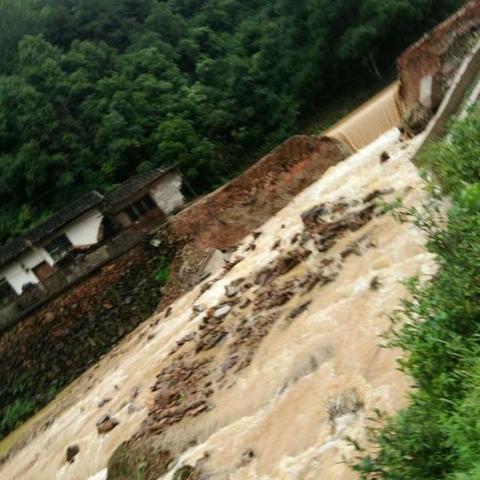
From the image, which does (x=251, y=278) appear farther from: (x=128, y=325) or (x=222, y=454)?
(x=128, y=325)

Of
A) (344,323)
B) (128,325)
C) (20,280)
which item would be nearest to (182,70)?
(20,280)

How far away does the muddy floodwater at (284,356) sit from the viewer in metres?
6.96

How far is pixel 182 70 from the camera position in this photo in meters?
36.9

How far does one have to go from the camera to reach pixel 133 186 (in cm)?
2528

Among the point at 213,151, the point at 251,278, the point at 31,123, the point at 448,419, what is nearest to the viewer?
the point at 448,419

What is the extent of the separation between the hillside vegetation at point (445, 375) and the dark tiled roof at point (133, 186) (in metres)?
20.2

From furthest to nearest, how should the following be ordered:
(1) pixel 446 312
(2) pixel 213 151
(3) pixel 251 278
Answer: (2) pixel 213 151 < (3) pixel 251 278 < (1) pixel 446 312

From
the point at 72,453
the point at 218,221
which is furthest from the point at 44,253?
the point at 72,453

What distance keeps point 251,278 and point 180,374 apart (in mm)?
2856

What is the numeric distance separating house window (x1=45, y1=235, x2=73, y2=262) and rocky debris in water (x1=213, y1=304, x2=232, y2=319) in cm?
1458

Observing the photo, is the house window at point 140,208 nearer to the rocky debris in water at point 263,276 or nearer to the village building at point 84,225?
the village building at point 84,225

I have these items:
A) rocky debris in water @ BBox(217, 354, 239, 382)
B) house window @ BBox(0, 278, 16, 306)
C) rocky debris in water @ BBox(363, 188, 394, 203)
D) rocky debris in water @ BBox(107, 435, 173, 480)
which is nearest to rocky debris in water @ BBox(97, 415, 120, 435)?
rocky debris in water @ BBox(107, 435, 173, 480)

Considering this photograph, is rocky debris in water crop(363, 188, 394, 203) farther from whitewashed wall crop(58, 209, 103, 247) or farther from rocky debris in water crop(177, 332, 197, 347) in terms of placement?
whitewashed wall crop(58, 209, 103, 247)

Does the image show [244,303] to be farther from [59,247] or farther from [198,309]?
[59,247]
